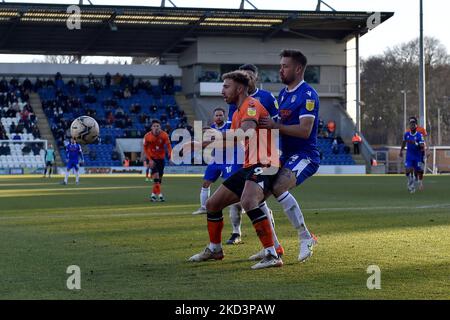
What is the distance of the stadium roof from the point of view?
2323 inches

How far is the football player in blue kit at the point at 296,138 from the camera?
9547 millimetres

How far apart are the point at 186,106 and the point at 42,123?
12.2 metres

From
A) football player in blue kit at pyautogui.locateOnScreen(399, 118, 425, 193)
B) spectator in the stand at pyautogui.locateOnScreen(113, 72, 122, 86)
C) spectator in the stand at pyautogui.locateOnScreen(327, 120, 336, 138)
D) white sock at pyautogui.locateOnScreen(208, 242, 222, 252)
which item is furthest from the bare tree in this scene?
white sock at pyautogui.locateOnScreen(208, 242, 222, 252)

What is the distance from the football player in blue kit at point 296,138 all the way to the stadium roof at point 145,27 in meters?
49.6

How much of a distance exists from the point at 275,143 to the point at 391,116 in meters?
89.9

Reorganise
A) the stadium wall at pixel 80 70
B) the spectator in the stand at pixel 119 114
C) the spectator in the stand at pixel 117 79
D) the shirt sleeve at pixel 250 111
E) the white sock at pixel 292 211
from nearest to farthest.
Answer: the shirt sleeve at pixel 250 111, the white sock at pixel 292 211, the spectator in the stand at pixel 119 114, the stadium wall at pixel 80 70, the spectator in the stand at pixel 117 79

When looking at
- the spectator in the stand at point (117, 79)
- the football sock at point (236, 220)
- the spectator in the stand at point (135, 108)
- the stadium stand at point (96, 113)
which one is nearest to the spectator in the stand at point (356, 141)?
the stadium stand at point (96, 113)

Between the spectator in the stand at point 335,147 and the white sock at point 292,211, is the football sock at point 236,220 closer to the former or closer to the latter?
the white sock at point 292,211

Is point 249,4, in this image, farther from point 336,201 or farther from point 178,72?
point 336,201

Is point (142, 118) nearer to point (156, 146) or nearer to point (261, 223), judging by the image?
point (156, 146)

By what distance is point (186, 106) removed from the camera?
6738 cm

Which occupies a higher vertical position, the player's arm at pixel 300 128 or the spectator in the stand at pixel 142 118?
the spectator in the stand at pixel 142 118
